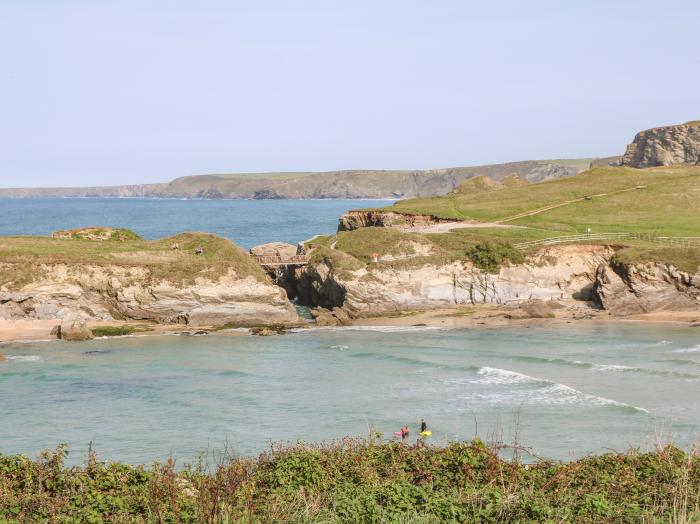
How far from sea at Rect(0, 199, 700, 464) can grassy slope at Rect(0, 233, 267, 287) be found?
290 inches

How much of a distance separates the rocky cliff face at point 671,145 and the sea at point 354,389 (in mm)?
128224

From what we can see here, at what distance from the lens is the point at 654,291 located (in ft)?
211

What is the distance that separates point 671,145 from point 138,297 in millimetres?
146403

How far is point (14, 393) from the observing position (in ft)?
135

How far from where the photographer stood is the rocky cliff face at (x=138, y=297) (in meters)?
59.6

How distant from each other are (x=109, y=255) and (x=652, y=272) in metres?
42.7

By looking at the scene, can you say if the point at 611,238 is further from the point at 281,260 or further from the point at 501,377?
the point at 501,377

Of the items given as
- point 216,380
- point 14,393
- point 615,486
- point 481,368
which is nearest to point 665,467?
point 615,486

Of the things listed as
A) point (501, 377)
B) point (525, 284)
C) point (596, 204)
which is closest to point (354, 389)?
point (501, 377)

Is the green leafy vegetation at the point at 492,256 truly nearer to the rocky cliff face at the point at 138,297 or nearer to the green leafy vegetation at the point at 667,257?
the green leafy vegetation at the point at 667,257

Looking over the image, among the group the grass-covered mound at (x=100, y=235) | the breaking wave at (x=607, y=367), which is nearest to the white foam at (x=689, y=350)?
the breaking wave at (x=607, y=367)

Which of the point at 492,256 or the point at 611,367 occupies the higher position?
the point at 492,256

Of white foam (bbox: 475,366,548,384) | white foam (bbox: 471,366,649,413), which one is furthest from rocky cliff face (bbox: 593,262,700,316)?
white foam (bbox: 471,366,649,413)

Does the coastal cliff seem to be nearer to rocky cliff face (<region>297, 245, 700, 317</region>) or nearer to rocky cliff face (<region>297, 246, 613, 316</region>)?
rocky cliff face (<region>297, 246, 613, 316</region>)
